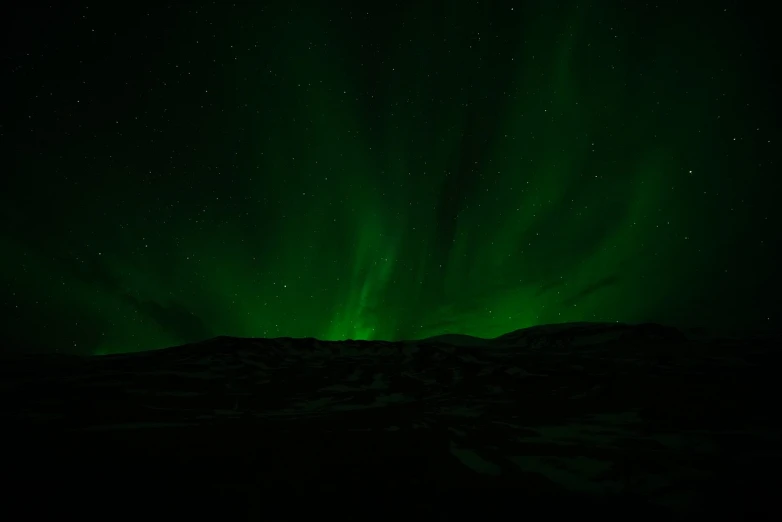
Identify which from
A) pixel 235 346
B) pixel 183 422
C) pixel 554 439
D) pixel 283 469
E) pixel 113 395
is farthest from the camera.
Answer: pixel 235 346

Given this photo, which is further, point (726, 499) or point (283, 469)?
point (283, 469)

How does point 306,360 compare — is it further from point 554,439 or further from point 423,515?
point 423,515

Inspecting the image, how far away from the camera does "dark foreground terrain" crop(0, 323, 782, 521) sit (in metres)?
2.43

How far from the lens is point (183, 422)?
4.29 meters

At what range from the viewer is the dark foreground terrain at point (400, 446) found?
A: 2.43 meters

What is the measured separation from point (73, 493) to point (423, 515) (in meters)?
2.23

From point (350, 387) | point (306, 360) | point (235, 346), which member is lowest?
point (350, 387)

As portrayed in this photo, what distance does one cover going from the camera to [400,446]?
3.40m

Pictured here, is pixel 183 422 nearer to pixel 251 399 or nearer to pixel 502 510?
pixel 251 399

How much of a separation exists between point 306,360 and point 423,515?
9.45 meters

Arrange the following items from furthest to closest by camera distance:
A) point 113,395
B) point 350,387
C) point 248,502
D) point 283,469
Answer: point 350,387 → point 113,395 → point 283,469 → point 248,502

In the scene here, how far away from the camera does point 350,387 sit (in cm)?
691

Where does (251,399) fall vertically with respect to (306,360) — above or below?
below

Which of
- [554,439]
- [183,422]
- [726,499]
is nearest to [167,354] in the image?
[183,422]
